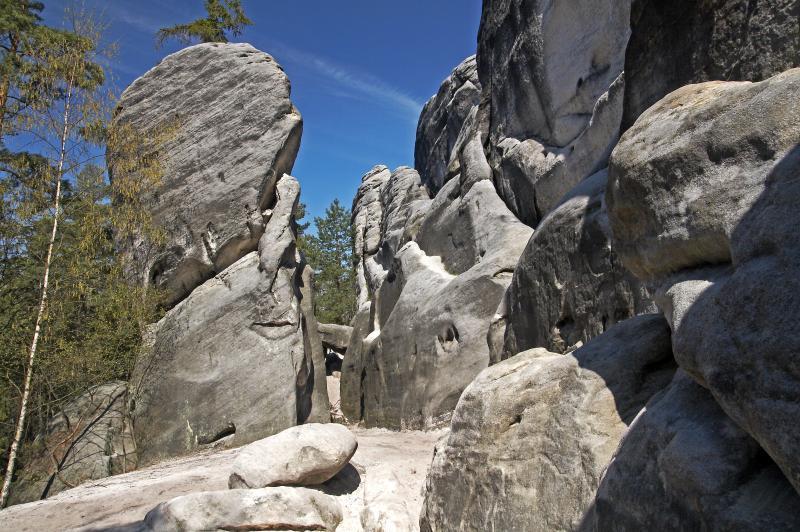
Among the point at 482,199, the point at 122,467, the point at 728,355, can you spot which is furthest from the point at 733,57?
the point at 122,467

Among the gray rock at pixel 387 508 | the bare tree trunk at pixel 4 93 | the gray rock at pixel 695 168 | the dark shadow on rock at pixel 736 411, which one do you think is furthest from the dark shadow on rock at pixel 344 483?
the bare tree trunk at pixel 4 93

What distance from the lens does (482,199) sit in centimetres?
1472

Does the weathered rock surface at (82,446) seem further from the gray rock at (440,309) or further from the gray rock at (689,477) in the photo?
the gray rock at (689,477)

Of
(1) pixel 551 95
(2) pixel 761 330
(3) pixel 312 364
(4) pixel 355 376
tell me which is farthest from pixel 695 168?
(4) pixel 355 376

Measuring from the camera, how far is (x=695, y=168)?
12.5 feet

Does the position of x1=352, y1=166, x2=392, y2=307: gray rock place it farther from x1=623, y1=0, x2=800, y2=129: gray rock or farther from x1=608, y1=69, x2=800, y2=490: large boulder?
x1=608, y1=69, x2=800, y2=490: large boulder

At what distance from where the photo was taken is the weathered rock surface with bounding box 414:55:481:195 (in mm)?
29828

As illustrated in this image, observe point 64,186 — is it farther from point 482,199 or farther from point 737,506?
point 737,506

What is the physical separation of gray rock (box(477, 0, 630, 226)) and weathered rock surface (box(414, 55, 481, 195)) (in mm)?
11542

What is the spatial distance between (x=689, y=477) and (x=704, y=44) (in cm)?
440

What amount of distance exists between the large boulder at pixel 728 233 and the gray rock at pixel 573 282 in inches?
98.4

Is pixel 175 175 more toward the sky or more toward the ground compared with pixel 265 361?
more toward the sky

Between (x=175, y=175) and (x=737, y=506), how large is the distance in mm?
14878

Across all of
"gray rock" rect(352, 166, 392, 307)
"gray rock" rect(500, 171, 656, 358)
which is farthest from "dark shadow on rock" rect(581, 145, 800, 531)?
"gray rock" rect(352, 166, 392, 307)
